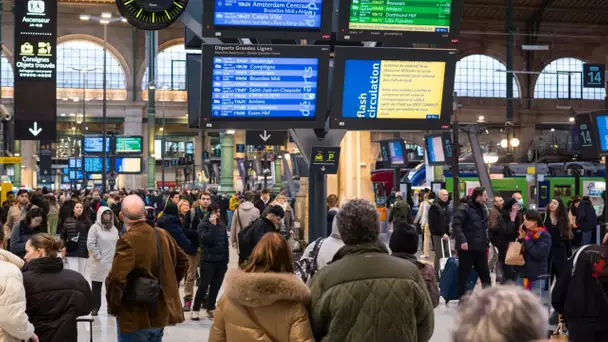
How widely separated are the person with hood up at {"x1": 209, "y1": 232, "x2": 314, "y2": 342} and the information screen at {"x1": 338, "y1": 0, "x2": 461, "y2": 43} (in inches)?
171

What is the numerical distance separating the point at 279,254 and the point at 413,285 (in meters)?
0.64

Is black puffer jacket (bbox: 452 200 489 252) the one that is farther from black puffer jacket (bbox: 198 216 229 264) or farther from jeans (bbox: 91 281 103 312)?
jeans (bbox: 91 281 103 312)

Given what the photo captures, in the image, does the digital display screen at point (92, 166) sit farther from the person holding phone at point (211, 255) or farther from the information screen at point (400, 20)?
the information screen at point (400, 20)

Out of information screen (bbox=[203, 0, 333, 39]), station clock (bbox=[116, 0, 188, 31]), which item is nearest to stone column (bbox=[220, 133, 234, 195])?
station clock (bbox=[116, 0, 188, 31])

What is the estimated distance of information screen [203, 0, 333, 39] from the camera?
825cm

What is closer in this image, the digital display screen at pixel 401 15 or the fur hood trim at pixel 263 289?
the fur hood trim at pixel 263 289

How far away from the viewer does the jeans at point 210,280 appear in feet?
38.6

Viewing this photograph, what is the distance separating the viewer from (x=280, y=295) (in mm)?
4375

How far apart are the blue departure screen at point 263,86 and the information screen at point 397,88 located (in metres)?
0.31

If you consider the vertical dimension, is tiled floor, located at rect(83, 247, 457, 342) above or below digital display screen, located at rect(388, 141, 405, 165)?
below

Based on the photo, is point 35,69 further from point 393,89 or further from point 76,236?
point 393,89

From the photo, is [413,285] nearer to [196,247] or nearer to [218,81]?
[218,81]

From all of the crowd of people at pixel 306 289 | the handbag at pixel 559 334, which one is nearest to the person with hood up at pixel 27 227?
the crowd of people at pixel 306 289

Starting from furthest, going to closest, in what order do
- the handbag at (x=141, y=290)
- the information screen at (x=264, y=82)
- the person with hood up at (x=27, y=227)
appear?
1. the person with hood up at (x=27, y=227)
2. the information screen at (x=264, y=82)
3. the handbag at (x=141, y=290)
